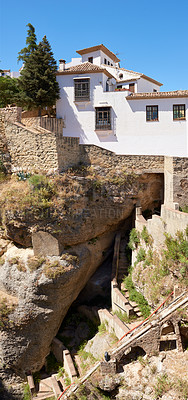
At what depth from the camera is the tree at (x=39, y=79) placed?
17453 millimetres

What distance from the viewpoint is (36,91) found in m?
17.7

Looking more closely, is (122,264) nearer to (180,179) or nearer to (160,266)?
(160,266)

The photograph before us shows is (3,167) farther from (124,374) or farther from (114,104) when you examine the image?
(124,374)

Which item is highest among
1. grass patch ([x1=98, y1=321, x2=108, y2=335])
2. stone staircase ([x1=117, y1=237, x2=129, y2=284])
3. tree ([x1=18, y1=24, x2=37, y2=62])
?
tree ([x1=18, y1=24, x2=37, y2=62])

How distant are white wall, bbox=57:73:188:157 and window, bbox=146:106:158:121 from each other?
19 cm

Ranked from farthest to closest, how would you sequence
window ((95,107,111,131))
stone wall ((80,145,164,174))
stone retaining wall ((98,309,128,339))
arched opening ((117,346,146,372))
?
window ((95,107,111,131)), stone wall ((80,145,164,174)), stone retaining wall ((98,309,128,339)), arched opening ((117,346,146,372))

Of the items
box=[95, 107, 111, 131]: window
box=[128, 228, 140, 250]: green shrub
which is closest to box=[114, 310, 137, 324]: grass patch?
box=[128, 228, 140, 250]: green shrub

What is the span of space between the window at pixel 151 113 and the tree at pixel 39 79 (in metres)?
5.82

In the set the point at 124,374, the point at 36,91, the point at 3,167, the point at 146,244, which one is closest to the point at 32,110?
the point at 36,91

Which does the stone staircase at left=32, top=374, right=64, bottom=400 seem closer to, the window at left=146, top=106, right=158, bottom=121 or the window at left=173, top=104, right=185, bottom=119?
the window at left=146, top=106, right=158, bottom=121

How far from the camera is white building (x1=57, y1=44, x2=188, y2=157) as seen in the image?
16.4 m

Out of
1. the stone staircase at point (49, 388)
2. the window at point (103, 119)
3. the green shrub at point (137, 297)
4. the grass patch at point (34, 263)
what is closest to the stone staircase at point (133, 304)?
the green shrub at point (137, 297)

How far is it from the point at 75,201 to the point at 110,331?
643 cm

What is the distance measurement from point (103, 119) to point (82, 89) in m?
2.36
